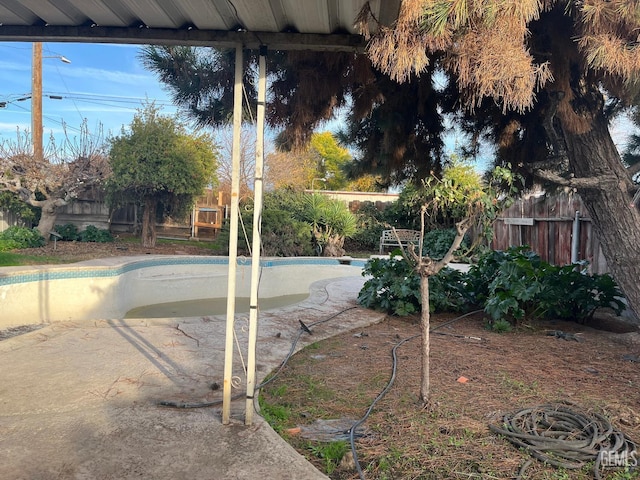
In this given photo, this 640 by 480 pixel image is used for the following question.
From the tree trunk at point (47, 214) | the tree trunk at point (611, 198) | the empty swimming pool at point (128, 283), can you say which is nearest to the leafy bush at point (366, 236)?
the empty swimming pool at point (128, 283)

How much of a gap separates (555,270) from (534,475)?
152 inches

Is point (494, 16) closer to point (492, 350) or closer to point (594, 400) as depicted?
point (594, 400)

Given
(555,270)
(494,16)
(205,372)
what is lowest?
(205,372)

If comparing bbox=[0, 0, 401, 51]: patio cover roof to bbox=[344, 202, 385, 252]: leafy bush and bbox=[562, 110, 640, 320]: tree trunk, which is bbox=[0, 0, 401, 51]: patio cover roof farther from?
bbox=[344, 202, 385, 252]: leafy bush

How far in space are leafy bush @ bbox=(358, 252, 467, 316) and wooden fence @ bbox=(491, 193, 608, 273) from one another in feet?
4.27

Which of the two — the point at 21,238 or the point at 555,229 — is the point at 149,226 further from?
the point at 555,229

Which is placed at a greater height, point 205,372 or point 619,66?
point 619,66

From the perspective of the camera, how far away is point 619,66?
3.16 m

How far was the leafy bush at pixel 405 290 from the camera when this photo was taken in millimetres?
6031

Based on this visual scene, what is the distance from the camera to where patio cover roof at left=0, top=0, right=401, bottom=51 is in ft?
8.11

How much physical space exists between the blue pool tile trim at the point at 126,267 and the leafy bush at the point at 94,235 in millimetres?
3685

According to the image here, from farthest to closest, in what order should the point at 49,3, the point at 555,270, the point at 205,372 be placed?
the point at 555,270
the point at 205,372
the point at 49,3

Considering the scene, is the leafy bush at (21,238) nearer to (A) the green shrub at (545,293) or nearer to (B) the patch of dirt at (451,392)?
(B) the patch of dirt at (451,392)

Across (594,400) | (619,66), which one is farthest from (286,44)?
(594,400)
